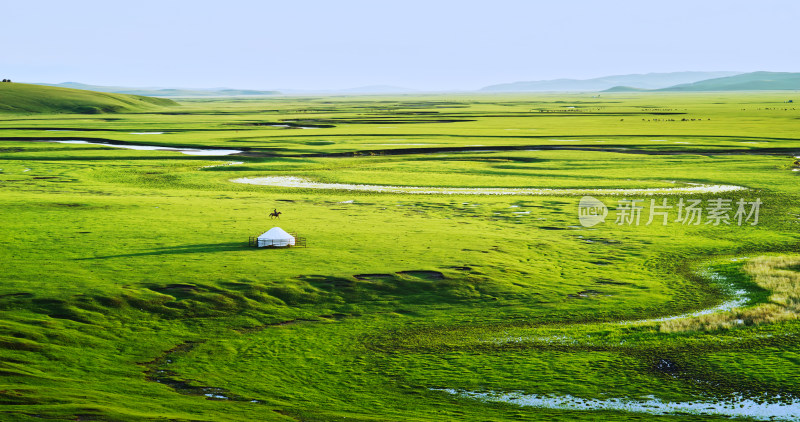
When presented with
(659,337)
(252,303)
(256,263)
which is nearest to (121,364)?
(252,303)

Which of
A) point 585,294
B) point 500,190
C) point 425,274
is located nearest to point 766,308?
point 585,294

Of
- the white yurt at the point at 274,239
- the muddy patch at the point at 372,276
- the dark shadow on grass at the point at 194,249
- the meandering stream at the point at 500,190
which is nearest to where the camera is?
the muddy patch at the point at 372,276

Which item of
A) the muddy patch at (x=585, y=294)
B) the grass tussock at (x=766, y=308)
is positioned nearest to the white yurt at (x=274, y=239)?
the muddy patch at (x=585, y=294)

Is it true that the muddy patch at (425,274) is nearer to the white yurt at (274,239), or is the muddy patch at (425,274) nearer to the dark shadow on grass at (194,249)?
the white yurt at (274,239)

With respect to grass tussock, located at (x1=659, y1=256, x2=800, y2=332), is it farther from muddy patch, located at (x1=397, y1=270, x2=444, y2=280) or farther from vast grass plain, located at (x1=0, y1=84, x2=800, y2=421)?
muddy patch, located at (x1=397, y1=270, x2=444, y2=280)

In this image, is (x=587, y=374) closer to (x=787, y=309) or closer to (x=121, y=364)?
(x=787, y=309)

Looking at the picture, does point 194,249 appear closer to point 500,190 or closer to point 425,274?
point 425,274
